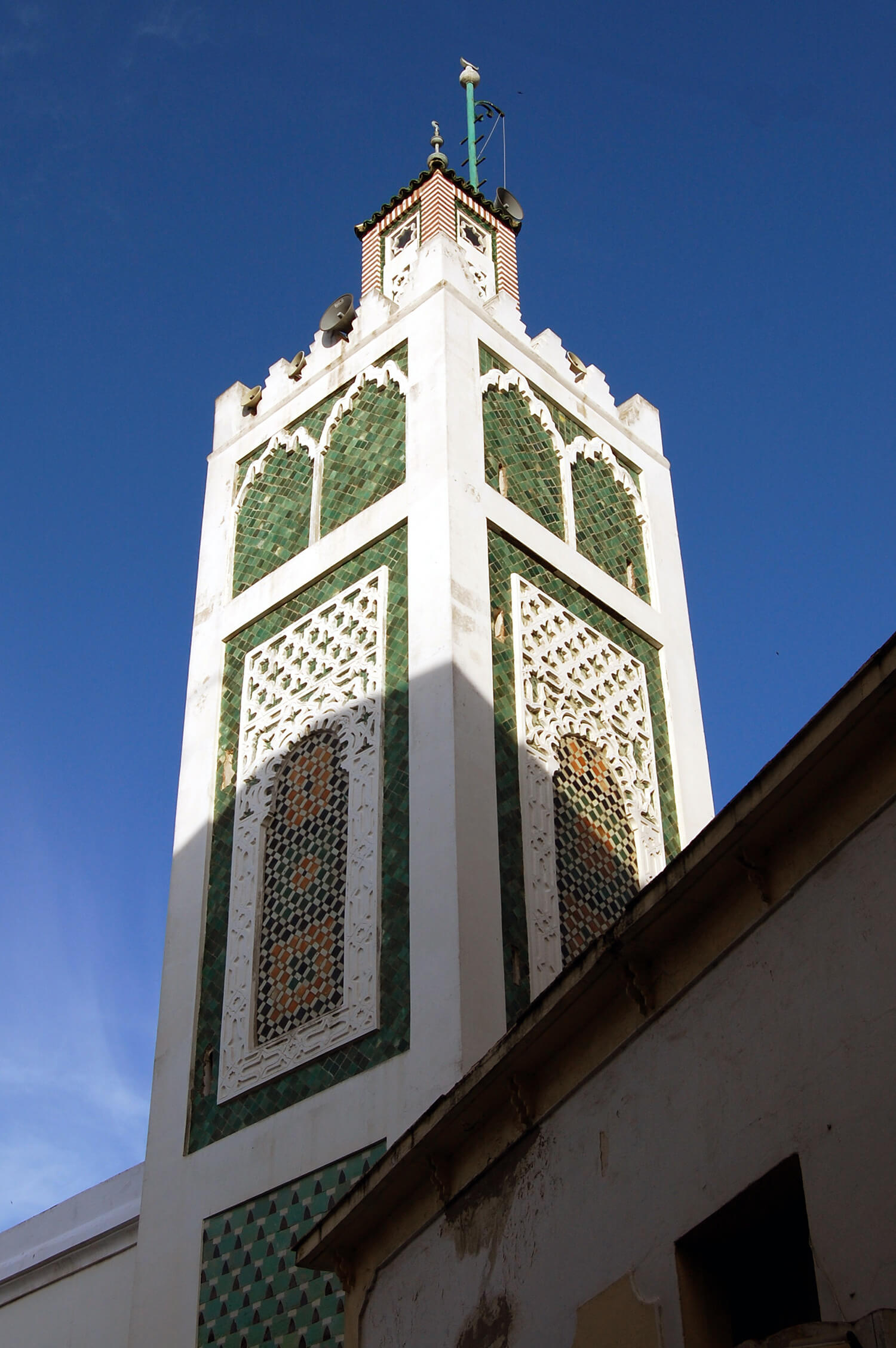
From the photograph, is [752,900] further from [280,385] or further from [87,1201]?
[280,385]

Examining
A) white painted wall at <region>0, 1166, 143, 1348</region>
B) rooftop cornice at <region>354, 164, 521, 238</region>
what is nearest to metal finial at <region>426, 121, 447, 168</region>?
rooftop cornice at <region>354, 164, 521, 238</region>

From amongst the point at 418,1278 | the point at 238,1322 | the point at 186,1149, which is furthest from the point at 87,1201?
the point at 418,1278

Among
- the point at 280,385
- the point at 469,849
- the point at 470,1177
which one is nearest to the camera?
the point at 470,1177

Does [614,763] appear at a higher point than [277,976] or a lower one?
higher

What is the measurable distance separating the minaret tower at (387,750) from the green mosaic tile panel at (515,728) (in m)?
0.02

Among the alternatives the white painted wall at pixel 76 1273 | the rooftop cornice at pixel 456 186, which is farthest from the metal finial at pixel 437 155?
the white painted wall at pixel 76 1273

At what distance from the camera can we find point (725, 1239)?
14.4 ft

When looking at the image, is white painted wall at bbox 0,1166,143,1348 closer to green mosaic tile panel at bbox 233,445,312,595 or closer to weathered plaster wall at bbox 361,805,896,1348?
green mosaic tile panel at bbox 233,445,312,595

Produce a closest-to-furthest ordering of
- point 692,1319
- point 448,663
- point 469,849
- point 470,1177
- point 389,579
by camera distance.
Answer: point 692,1319
point 470,1177
point 469,849
point 448,663
point 389,579

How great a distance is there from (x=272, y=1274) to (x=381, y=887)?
177cm

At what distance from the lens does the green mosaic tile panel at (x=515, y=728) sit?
7738 millimetres

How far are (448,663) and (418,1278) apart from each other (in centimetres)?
349

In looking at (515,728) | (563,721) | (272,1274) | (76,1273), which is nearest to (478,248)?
Answer: (563,721)

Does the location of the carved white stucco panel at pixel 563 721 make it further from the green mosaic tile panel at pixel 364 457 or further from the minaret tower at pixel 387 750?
the green mosaic tile panel at pixel 364 457
